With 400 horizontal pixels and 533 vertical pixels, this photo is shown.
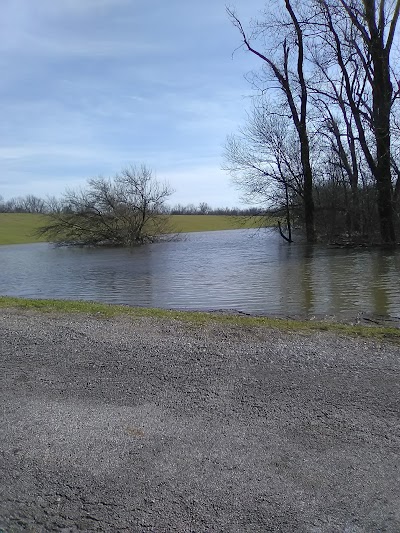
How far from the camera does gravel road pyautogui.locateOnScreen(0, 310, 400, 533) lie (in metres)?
2.82

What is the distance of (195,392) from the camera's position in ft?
15.1

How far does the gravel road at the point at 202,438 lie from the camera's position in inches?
111

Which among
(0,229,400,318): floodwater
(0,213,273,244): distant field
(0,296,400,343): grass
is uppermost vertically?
(0,213,273,244): distant field

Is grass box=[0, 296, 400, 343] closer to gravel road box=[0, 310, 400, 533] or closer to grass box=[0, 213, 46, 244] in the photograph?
gravel road box=[0, 310, 400, 533]

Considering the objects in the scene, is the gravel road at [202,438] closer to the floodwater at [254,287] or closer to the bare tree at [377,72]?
the floodwater at [254,287]

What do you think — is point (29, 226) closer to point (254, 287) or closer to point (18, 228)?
point (18, 228)

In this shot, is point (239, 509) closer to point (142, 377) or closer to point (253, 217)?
point (142, 377)

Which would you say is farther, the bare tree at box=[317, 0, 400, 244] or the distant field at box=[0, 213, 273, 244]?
the distant field at box=[0, 213, 273, 244]

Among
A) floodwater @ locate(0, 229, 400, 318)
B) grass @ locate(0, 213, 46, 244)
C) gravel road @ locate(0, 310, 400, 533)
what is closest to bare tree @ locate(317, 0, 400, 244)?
floodwater @ locate(0, 229, 400, 318)

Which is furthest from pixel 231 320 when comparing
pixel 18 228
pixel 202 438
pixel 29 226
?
pixel 29 226

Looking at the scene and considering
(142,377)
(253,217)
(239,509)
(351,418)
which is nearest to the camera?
(239,509)

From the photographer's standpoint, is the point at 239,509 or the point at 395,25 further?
the point at 395,25

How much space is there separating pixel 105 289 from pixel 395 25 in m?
20.7

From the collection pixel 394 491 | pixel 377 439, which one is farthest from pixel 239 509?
pixel 377 439
